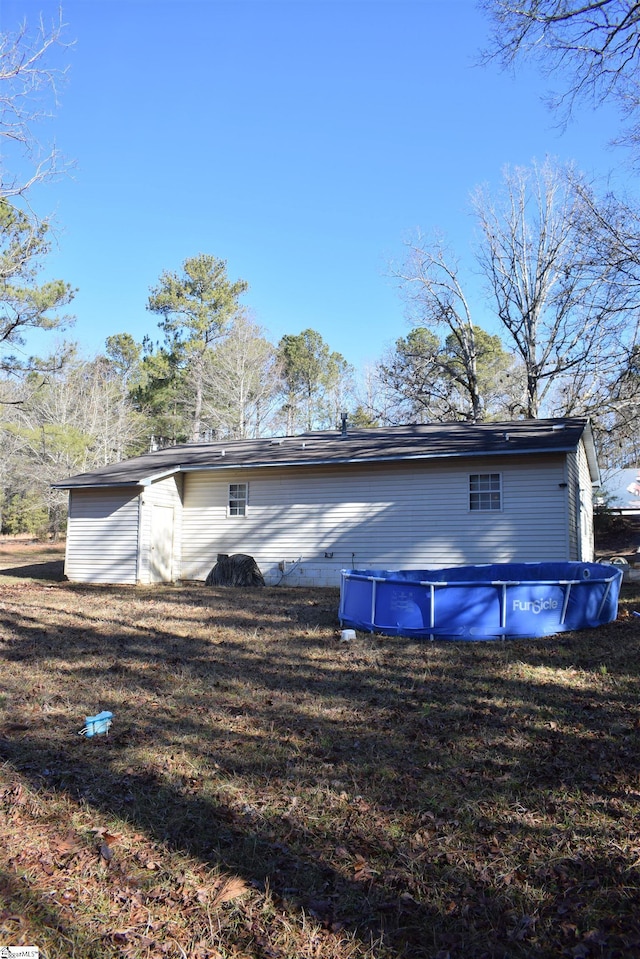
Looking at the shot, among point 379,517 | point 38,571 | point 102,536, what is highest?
point 379,517

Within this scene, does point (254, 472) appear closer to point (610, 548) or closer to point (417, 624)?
point (417, 624)

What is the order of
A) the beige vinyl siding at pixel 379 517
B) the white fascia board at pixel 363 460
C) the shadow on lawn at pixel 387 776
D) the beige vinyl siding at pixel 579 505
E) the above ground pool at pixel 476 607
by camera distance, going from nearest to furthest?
the shadow on lawn at pixel 387 776 < the above ground pool at pixel 476 607 < the white fascia board at pixel 363 460 < the beige vinyl siding at pixel 379 517 < the beige vinyl siding at pixel 579 505

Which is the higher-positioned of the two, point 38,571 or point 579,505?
point 579,505

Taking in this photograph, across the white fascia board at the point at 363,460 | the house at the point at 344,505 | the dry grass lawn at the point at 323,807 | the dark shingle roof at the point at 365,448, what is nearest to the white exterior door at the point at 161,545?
the house at the point at 344,505

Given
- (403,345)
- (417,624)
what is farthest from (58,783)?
(403,345)

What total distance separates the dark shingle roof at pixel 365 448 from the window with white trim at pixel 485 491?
2.40 feet

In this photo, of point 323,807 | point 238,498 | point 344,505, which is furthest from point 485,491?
point 323,807

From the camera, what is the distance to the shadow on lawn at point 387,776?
2.99m

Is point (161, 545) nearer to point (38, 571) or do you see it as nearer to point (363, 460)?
point (38, 571)

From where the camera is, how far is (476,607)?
900cm

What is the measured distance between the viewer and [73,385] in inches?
1442

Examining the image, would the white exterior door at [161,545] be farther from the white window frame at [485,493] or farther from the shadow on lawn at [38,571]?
the white window frame at [485,493]

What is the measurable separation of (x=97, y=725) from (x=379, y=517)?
1191 cm

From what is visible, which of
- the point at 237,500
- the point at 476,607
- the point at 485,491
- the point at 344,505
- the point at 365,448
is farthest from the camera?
the point at 237,500
